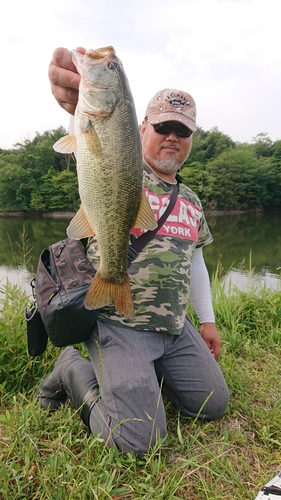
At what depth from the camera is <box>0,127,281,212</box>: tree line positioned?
43.3 m

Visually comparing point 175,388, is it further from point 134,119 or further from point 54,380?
point 134,119

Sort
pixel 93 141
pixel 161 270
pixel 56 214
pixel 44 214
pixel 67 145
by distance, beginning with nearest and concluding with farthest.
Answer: pixel 93 141
pixel 67 145
pixel 161 270
pixel 56 214
pixel 44 214

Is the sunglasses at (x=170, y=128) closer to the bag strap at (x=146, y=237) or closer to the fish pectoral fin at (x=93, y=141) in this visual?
the bag strap at (x=146, y=237)

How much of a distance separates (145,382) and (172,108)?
193 cm

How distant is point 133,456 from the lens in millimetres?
2002

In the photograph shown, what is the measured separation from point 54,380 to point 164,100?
7.17 feet

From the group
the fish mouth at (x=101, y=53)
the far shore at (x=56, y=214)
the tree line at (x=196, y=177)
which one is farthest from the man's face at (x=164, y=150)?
the far shore at (x=56, y=214)

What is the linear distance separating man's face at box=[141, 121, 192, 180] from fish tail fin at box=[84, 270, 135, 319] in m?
1.08

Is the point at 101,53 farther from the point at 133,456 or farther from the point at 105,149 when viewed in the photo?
the point at 133,456

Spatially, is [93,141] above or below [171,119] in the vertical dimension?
below

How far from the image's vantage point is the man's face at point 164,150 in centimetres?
269

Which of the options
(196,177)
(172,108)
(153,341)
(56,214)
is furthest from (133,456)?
(196,177)

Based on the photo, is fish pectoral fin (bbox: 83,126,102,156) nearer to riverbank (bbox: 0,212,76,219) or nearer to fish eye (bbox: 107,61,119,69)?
fish eye (bbox: 107,61,119,69)

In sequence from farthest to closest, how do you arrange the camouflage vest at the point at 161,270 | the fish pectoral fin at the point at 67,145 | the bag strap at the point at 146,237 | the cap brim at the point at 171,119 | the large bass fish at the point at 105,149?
the cap brim at the point at 171,119
the camouflage vest at the point at 161,270
the bag strap at the point at 146,237
the fish pectoral fin at the point at 67,145
the large bass fish at the point at 105,149
